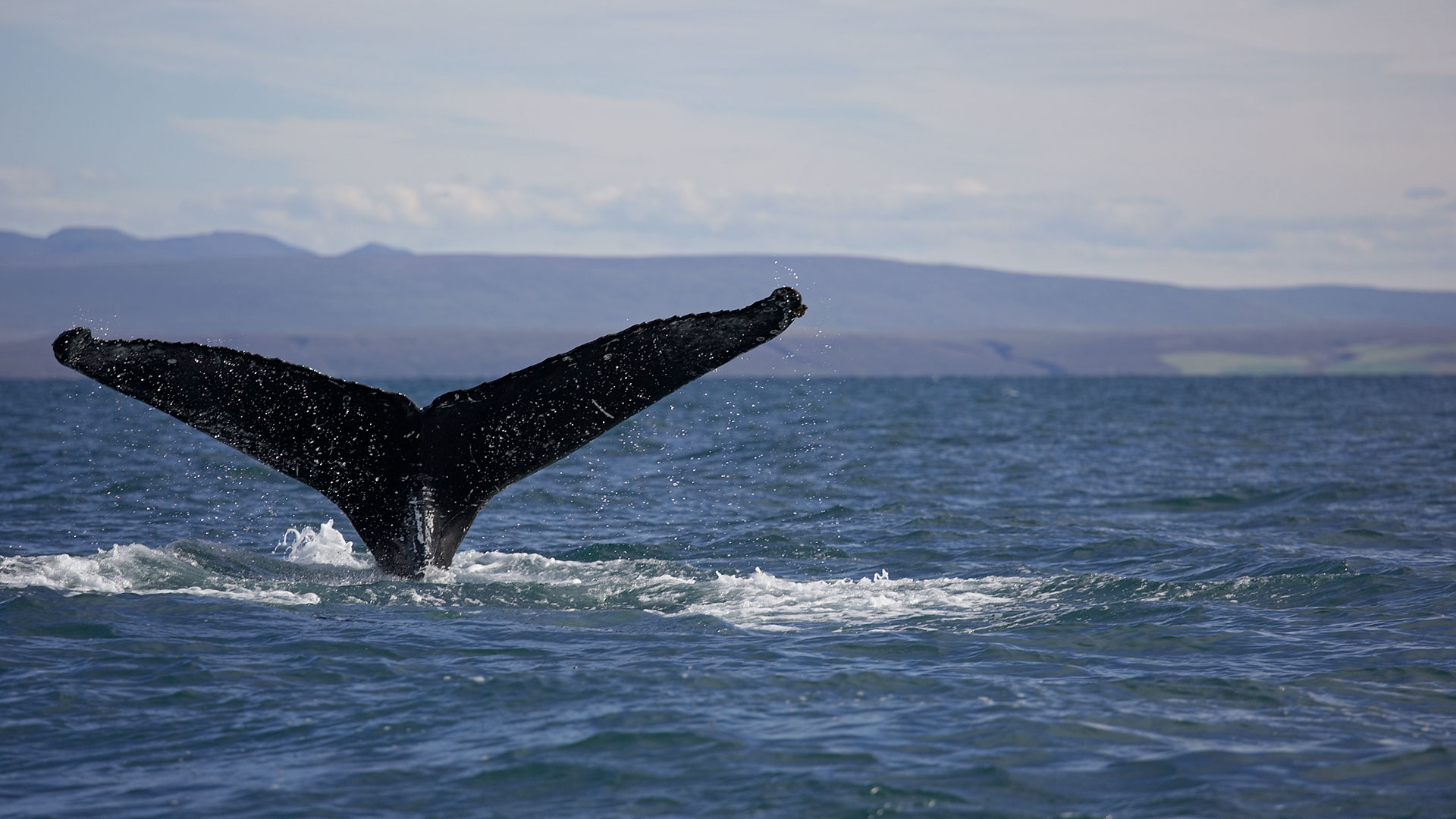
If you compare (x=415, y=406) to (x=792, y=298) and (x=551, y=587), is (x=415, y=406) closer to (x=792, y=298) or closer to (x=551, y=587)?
(x=551, y=587)

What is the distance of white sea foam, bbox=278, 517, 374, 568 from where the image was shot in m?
10.4

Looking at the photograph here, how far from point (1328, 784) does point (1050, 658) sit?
2.14m

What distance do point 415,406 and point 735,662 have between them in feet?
7.51

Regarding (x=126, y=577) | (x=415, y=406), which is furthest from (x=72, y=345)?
(x=126, y=577)

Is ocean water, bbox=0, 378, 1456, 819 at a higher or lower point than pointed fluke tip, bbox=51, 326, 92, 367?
lower

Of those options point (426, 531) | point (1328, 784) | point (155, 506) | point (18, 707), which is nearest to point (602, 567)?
point (426, 531)

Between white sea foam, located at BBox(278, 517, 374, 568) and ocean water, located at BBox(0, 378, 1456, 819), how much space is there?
0.07m

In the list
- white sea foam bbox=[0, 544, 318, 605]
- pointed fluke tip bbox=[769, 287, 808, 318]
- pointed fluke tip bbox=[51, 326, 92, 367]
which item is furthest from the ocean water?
pointed fluke tip bbox=[769, 287, 808, 318]

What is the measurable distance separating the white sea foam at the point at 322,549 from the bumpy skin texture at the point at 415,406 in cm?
223

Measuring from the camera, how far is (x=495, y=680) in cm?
694

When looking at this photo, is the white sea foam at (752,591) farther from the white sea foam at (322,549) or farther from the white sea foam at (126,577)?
the white sea foam at (126,577)

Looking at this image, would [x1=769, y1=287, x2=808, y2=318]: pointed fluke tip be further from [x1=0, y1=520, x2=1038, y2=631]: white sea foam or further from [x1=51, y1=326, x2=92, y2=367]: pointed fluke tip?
[x1=51, y1=326, x2=92, y2=367]: pointed fluke tip

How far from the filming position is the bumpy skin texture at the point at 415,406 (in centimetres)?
701

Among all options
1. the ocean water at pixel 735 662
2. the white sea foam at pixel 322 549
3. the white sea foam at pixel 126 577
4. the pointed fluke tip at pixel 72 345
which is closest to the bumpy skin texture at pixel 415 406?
the pointed fluke tip at pixel 72 345
